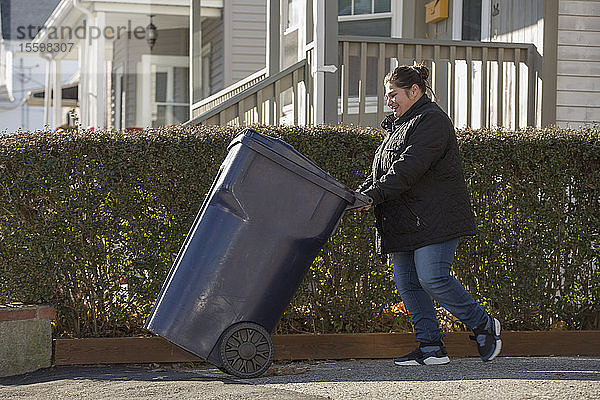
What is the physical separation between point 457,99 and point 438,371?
16.2ft

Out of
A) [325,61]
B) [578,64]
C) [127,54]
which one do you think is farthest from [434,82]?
[127,54]

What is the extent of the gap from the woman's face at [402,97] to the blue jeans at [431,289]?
2.53ft

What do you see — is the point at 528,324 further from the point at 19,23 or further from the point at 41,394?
the point at 19,23

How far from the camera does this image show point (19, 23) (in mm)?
25125

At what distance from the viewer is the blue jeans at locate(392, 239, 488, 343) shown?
15.9 ft

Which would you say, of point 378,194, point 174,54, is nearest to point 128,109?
point 174,54

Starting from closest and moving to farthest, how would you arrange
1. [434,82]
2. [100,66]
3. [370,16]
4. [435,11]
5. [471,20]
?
[434,82]
[471,20]
[435,11]
[370,16]
[100,66]

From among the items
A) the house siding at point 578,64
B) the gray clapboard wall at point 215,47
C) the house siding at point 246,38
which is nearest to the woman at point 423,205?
the house siding at point 578,64

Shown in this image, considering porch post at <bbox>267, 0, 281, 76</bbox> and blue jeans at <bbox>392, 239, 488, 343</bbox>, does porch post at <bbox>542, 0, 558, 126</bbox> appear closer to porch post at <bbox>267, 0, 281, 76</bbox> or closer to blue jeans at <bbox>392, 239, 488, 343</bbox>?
blue jeans at <bbox>392, 239, 488, 343</bbox>

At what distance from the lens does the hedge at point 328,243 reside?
217 inches

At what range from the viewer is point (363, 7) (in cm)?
1034

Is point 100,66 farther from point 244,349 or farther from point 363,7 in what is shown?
point 244,349

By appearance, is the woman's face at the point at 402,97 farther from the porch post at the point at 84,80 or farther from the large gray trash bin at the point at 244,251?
the porch post at the point at 84,80

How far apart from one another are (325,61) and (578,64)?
2.23 m
